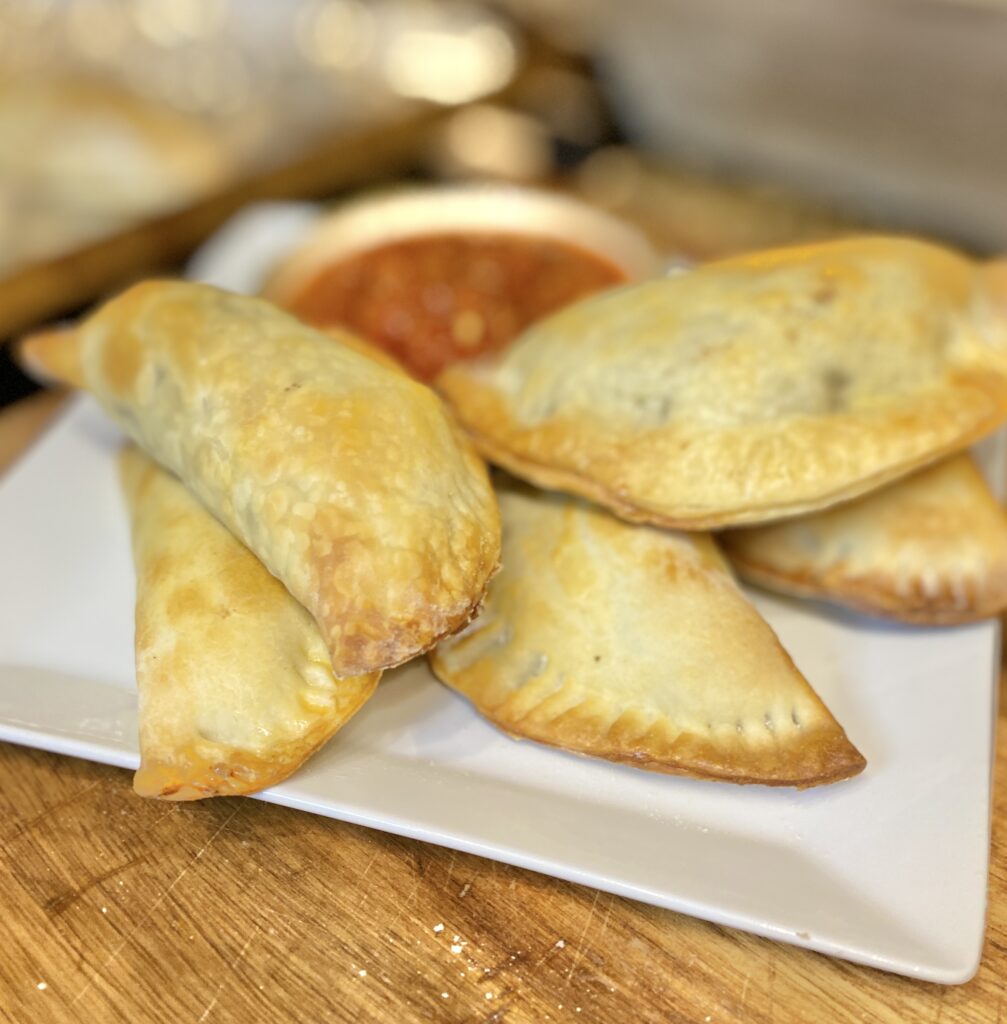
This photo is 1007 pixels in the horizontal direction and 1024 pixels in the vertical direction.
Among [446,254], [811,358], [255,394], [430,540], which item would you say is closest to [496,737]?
[430,540]

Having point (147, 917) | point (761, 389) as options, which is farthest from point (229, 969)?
point (761, 389)

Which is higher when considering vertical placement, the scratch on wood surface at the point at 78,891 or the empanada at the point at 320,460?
the empanada at the point at 320,460

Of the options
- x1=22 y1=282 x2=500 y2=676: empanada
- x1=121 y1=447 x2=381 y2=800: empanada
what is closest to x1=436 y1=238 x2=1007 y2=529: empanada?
x1=22 y1=282 x2=500 y2=676: empanada

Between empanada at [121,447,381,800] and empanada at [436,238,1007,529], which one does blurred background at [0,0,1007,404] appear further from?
empanada at [121,447,381,800]

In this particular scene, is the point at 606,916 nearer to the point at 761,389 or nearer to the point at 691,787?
the point at 691,787

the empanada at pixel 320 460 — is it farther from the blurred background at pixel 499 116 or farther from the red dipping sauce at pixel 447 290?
the blurred background at pixel 499 116

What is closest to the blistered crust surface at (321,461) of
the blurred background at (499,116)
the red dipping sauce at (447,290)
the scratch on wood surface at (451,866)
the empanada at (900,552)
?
the scratch on wood surface at (451,866)
